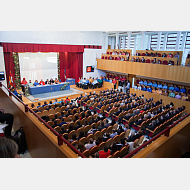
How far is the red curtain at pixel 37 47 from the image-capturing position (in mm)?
14114

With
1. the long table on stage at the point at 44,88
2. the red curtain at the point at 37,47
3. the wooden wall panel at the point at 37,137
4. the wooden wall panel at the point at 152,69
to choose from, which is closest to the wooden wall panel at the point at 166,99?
the wooden wall panel at the point at 152,69

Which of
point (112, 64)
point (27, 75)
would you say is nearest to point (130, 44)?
point (112, 64)

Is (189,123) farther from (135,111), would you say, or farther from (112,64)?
(112,64)

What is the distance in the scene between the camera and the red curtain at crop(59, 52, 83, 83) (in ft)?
61.8

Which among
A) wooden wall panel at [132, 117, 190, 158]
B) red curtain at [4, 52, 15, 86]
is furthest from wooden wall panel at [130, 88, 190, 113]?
red curtain at [4, 52, 15, 86]

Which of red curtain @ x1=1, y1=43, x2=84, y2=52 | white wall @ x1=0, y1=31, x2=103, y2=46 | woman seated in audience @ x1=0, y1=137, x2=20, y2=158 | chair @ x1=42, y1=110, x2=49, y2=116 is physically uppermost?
white wall @ x1=0, y1=31, x2=103, y2=46

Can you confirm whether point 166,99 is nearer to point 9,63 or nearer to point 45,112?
point 45,112

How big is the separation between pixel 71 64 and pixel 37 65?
4.31 m

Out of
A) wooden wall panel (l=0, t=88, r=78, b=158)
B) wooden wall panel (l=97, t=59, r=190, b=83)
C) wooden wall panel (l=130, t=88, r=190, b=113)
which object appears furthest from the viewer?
wooden wall panel (l=97, t=59, r=190, b=83)

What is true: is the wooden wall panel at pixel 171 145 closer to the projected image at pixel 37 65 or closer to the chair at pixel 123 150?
the chair at pixel 123 150

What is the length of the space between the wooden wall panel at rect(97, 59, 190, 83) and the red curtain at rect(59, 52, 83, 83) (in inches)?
108

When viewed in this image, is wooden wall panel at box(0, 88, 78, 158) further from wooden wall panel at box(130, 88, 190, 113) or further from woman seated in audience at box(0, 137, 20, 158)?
wooden wall panel at box(130, 88, 190, 113)

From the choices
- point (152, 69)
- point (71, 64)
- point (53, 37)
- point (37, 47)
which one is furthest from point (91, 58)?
point (152, 69)

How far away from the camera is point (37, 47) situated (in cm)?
1547
